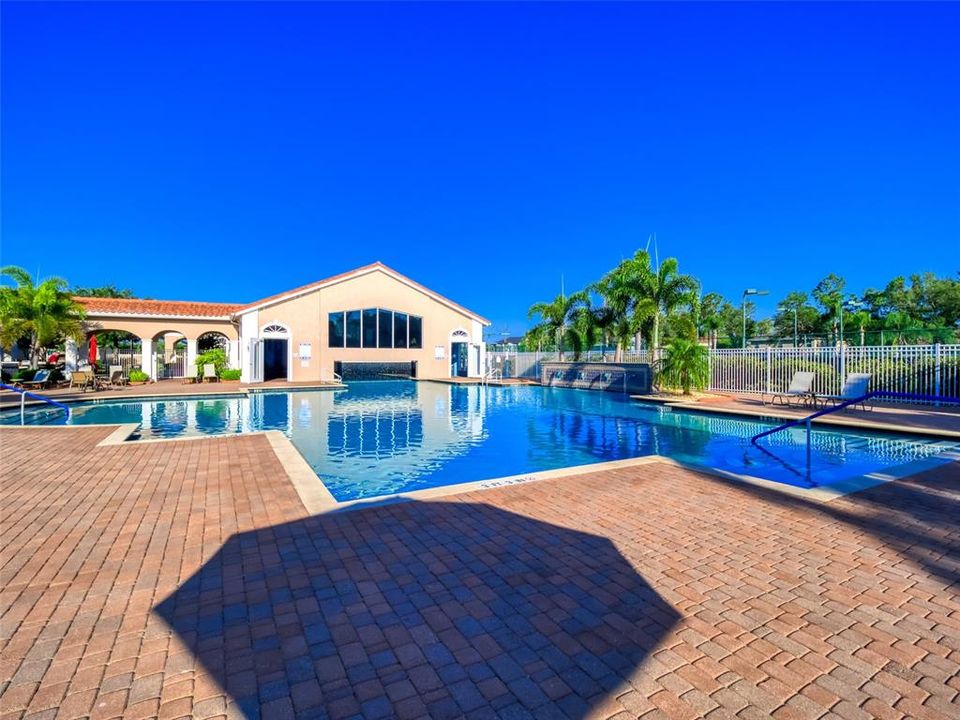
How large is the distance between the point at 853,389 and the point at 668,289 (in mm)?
8027

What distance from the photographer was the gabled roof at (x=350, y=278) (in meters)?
24.9

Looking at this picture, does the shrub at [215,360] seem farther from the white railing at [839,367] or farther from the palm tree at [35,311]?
the white railing at [839,367]

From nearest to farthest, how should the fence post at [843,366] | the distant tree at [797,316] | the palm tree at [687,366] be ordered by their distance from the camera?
the fence post at [843,366] < the palm tree at [687,366] < the distant tree at [797,316]

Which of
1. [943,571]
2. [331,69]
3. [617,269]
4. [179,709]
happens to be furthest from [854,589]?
[331,69]

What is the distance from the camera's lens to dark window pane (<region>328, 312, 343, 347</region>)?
2688 cm

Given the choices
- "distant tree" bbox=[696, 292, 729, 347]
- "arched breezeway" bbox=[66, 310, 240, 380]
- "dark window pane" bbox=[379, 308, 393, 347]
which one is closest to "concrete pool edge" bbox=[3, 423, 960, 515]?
"dark window pane" bbox=[379, 308, 393, 347]

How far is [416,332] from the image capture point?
2925cm

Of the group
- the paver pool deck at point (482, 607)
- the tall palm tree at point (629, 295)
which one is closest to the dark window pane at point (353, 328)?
the tall palm tree at point (629, 295)

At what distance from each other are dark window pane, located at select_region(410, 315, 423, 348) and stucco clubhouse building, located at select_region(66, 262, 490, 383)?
0.06 meters

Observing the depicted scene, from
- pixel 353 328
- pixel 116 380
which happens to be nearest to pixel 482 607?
pixel 116 380

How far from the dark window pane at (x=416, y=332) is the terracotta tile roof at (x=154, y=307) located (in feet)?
32.7

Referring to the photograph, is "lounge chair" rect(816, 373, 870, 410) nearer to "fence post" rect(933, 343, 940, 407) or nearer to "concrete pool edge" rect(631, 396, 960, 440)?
"fence post" rect(933, 343, 940, 407)

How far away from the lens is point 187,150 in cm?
3572

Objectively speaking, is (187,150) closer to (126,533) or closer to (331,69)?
(331,69)
